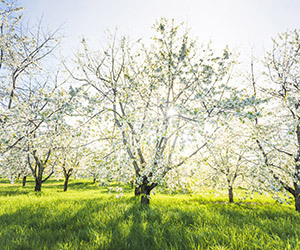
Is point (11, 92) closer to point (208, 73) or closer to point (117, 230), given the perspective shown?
point (117, 230)

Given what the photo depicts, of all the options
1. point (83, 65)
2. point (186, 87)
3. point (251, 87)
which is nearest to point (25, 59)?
point (83, 65)

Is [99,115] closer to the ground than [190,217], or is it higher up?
higher up

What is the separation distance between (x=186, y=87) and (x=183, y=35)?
6.81ft

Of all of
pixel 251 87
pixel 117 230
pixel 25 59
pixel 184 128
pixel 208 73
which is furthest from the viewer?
pixel 251 87

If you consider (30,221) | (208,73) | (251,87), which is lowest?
(30,221)

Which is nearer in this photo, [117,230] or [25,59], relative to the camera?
[117,230]

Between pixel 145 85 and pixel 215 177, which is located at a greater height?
pixel 145 85

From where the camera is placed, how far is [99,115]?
5906 mm

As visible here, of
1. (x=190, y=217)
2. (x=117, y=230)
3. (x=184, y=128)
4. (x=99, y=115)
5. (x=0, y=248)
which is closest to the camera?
(x=0, y=248)

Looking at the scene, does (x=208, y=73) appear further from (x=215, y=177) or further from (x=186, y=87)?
(x=215, y=177)

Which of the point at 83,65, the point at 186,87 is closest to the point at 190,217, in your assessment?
the point at 186,87

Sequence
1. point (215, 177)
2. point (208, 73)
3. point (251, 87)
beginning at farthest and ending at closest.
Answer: point (215, 177), point (251, 87), point (208, 73)

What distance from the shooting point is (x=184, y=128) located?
521cm

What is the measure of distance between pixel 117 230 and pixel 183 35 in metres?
6.98
